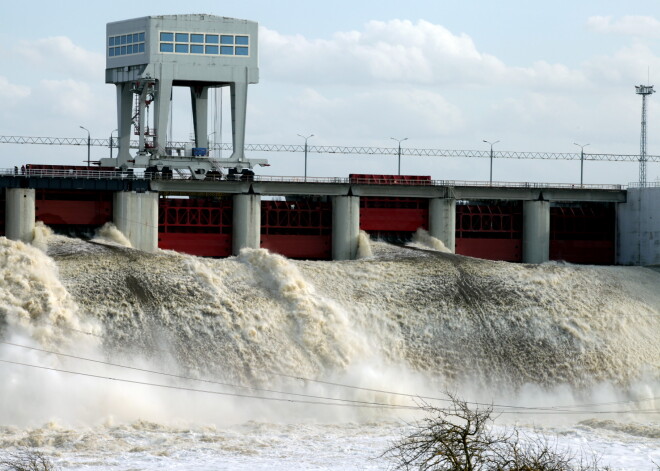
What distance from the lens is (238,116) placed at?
304 ft

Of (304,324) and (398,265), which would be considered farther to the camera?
(398,265)

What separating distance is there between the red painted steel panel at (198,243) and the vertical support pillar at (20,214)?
1018 centimetres

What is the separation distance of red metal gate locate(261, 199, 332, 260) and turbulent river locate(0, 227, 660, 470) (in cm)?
1018

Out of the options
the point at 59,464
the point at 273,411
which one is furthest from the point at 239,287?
the point at 59,464

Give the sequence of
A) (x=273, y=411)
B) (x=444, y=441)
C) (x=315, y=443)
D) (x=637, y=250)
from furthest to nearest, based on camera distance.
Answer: (x=637, y=250) < (x=273, y=411) < (x=315, y=443) < (x=444, y=441)

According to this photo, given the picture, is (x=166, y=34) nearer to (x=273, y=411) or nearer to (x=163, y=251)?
(x=163, y=251)

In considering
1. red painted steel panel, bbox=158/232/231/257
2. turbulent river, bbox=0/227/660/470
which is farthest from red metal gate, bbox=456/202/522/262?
red painted steel panel, bbox=158/232/231/257

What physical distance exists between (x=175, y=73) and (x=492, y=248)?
1146 inches

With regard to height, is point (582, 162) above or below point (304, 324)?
above

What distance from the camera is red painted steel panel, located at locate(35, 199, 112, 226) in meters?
84.8

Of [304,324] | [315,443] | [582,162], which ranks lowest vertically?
[315,443]

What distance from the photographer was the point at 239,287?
73.1 metres

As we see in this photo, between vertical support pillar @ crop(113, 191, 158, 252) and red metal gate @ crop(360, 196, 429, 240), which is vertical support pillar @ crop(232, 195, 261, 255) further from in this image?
red metal gate @ crop(360, 196, 429, 240)

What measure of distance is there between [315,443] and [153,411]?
9.08 m
